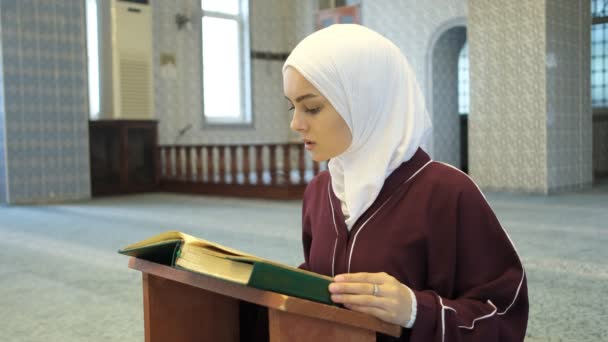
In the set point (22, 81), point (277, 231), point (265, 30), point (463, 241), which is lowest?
point (277, 231)

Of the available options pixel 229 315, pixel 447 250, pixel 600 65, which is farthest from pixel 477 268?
pixel 600 65

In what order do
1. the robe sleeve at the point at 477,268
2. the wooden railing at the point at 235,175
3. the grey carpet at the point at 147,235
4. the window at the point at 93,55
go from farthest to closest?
the window at the point at 93,55, the wooden railing at the point at 235,175, the grey carpet at the point at 147,235, the robe sleeve at the point at 477,268

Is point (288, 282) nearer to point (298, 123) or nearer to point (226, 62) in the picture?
point (298, 123)

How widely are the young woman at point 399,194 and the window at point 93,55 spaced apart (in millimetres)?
7840

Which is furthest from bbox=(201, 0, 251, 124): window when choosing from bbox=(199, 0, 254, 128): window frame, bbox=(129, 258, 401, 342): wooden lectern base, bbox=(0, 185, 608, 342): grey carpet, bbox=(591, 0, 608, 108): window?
bbox=(129, 258, 401, 342): wooden lectern base

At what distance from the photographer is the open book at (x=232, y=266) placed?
2.88ft

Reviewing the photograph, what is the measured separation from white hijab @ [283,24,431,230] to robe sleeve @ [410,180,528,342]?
0.12 metres

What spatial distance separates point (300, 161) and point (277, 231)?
240 centimetres

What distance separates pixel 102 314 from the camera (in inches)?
101

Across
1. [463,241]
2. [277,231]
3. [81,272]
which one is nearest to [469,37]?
[277,231]

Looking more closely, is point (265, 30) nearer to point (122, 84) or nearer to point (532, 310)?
point (122, 84)

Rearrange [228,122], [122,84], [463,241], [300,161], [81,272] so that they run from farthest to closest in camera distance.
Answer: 1. [228,122]
2. [122,84]
3. [300,161]
4. [81,272]
5. [463,241]

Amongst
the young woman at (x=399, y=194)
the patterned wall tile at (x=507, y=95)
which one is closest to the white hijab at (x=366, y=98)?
the young woman at (x=399, y=194)

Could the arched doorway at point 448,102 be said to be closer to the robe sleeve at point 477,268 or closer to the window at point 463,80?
the window at point 463,80
